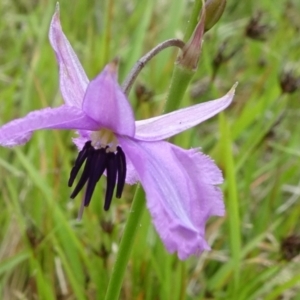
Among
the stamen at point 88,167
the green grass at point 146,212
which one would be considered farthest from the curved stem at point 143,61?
the green grass at point 146,212

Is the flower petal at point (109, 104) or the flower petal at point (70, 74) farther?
the flower petal at point (70, 74)

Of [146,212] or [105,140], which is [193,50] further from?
[146,212]

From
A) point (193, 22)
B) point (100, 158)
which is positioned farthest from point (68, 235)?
point (193, 22)

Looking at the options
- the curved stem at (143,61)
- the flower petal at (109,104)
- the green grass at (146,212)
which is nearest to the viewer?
the flower petal at (109,104)

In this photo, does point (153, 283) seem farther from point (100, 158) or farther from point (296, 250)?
point (100, 158)

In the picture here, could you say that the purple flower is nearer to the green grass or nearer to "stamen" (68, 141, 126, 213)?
"stamen" (68, 141, 126, 213)

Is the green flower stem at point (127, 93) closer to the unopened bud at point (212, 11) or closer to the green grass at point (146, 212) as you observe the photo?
the unopened bud at point (212, 11)
